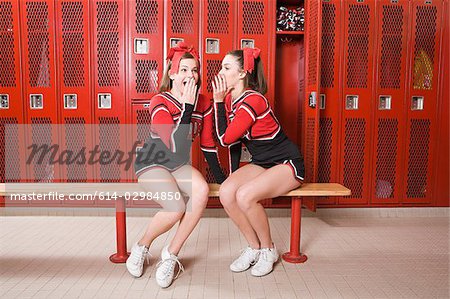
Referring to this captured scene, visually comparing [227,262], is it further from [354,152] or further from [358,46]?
[358,46]

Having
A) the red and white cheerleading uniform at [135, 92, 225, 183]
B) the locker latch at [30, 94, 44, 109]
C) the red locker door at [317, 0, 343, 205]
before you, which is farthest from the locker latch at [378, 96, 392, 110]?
the locker latch at [30, 94, 44, 109]

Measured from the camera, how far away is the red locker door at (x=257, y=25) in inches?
128

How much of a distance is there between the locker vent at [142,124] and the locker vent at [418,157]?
93.7 inches

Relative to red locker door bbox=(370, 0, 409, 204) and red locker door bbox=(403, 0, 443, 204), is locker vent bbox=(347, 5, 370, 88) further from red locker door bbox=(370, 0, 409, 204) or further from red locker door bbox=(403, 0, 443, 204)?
red locker door bbox=(403, 0, 443, 204)

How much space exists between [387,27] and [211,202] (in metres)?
2.20

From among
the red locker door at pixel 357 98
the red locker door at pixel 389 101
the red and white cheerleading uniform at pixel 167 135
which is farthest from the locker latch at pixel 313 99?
the red and white cheerleading uniform at pixel 167 135

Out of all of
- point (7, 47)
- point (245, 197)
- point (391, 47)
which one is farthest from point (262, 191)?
point (7, 47)

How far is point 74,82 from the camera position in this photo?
3320 millimetres

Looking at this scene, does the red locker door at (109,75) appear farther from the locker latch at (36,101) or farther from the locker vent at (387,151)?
the locker vent at (387,151)

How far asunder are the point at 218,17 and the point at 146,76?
2.64 ft

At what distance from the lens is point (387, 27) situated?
3.35 metres

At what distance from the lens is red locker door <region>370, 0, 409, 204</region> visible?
11.0 ft

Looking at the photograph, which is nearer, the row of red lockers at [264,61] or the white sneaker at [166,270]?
the white sneaker at [166,270]

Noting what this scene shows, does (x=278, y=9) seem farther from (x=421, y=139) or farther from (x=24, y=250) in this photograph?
(x=24, y=250)
